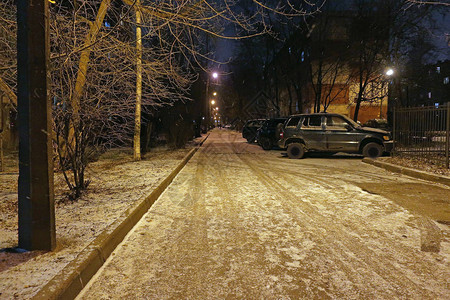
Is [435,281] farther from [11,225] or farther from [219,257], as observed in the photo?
[11,225]

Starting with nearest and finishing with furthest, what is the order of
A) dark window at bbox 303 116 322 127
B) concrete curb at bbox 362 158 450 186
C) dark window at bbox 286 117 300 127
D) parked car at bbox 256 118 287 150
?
concrete curb at bbox 362 158 450 186, dark window at bbox 303 116 322 127, dark window at bbox 286 117 300 127, parked car at bbox 256 118 287 150

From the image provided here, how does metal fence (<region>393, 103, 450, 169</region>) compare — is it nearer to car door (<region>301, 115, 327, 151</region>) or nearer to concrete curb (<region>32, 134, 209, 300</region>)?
car door (<region>301, 115, 327, 151</region>)

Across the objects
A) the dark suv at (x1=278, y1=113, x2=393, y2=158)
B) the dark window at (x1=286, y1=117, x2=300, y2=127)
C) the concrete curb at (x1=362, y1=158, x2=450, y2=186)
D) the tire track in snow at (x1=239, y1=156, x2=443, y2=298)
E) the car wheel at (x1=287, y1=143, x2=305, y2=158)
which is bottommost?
the tire track in snow at (x1=239, y1=156, x2=443, y2=298)

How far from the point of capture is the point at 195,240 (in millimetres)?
4930

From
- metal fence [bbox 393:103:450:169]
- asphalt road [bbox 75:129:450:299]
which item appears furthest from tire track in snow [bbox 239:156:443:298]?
metal fence [bbox 393:103:450:169]

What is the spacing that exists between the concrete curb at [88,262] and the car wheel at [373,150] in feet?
37.5

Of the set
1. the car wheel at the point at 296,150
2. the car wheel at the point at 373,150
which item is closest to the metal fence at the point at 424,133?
the car wheel at the point at 373,150

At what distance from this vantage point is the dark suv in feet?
47.9

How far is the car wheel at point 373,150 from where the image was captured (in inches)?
573

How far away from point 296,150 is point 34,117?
12785mm

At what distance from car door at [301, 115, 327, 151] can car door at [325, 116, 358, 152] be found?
0.25m

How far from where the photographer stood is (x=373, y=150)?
14.6m

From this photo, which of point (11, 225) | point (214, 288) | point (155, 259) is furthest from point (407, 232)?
point (11, 225)

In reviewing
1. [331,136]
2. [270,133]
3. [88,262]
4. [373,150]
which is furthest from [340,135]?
[88,262]
